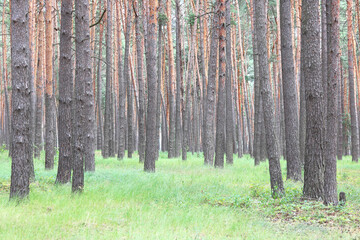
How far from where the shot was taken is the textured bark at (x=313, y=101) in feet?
→ 23.4

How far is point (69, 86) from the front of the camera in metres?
8.69

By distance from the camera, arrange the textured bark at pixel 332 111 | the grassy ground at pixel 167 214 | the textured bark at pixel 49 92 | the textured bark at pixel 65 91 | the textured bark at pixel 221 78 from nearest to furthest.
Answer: the grassy ground at pixel 167 214, the textured bark at pixel 332 111, the textured bark at pixel 65 91, the textured bark at pixel 49 92, the textured bark at pixel 221 78

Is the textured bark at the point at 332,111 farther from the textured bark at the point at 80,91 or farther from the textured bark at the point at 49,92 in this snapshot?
the textured bark at the point at 49,92

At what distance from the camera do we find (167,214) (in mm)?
5977

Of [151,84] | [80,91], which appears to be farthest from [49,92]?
[80,91]

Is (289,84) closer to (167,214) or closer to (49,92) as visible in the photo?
(167,214)

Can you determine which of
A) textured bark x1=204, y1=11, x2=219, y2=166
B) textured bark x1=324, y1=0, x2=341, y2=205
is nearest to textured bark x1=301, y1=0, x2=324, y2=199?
textured bark x1=324, y1=0, x2=341, y2=205

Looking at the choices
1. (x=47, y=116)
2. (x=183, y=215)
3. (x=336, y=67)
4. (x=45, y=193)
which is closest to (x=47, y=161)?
(x=47, y=116)

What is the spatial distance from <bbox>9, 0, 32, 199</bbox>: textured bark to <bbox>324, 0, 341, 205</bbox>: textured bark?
18.4ft

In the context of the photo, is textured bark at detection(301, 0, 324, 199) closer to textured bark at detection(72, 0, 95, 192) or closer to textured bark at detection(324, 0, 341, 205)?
textured bark at detection(324, 0, 341, 205)

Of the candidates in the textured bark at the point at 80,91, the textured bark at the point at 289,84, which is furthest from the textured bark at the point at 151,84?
the textured bark at the point at 289,84

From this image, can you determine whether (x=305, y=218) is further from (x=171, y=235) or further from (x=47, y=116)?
(x=47, y=116)

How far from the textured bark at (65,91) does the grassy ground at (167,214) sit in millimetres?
528

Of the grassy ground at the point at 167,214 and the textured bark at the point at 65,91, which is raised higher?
the textured bark at the point at 65,91
